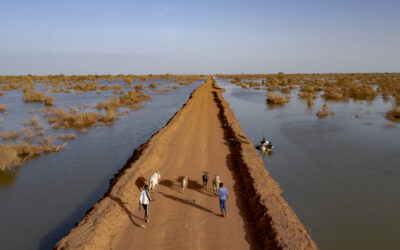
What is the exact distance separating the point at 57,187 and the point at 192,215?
28.5 ft

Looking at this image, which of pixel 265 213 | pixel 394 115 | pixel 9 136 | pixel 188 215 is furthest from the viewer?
pixel 394 115

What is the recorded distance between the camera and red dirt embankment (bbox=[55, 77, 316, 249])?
7.37 meters

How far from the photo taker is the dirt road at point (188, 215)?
7.43 meters

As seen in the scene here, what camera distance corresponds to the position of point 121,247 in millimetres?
7320

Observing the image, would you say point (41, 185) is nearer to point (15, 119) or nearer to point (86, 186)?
point (86, 186)

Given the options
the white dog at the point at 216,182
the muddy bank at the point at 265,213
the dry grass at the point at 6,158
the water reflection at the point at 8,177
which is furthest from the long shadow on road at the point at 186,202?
the dry grass at the point at 6,158

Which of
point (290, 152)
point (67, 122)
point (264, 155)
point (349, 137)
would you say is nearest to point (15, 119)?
point (67, 122)

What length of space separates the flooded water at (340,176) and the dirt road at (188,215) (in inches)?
137

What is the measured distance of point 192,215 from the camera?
8.77 m

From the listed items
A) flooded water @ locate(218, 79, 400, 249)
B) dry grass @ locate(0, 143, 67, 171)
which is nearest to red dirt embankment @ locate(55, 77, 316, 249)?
flooded water @ locate(218, 79, 400, 249)

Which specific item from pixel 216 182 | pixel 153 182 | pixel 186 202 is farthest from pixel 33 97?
pixel 216 182

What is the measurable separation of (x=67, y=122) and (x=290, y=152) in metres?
24.3

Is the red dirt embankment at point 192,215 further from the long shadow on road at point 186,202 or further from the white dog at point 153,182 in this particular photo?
the white dog at point 153,182

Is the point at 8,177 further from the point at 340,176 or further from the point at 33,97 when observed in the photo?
the point at 33,97
